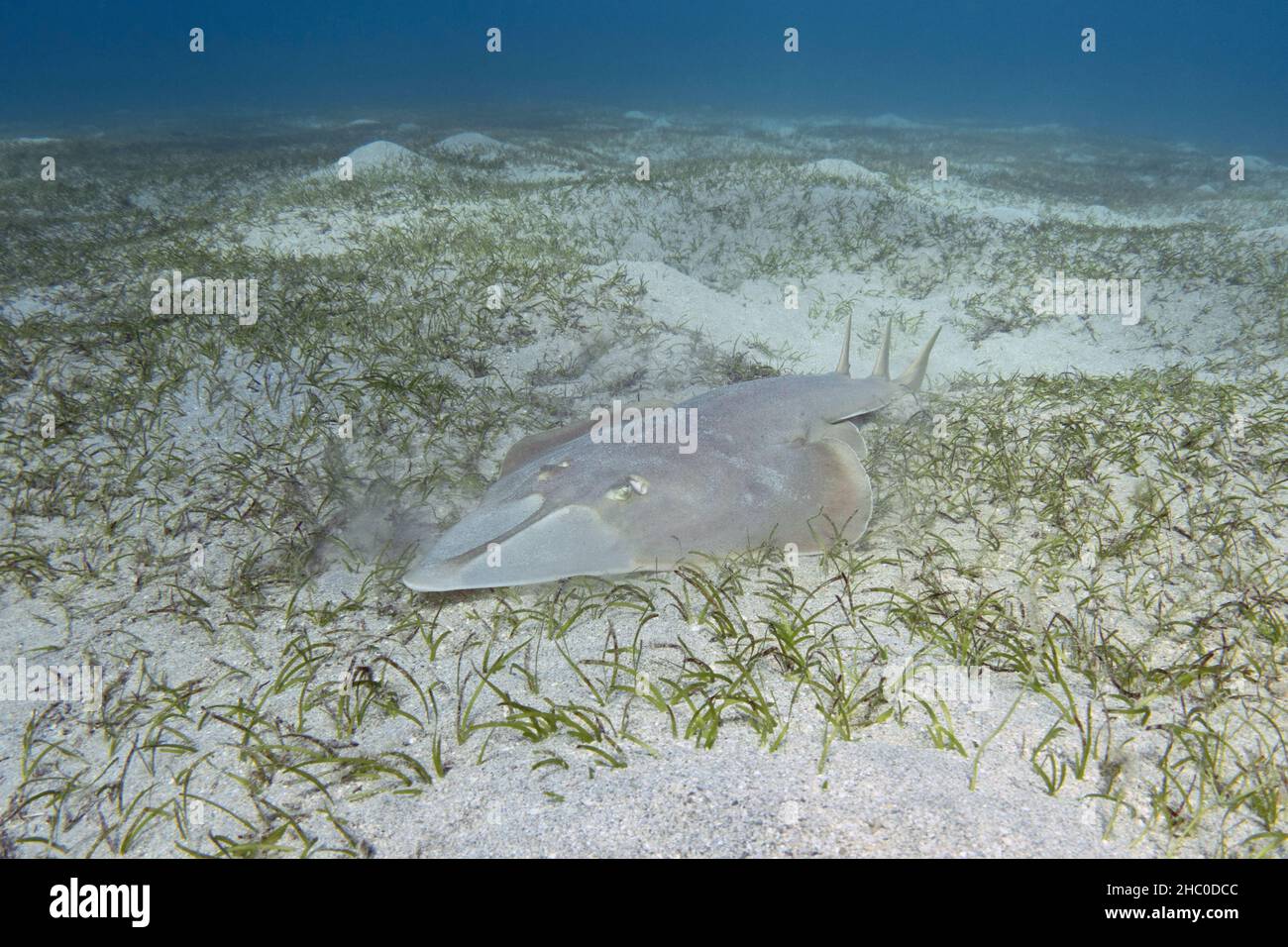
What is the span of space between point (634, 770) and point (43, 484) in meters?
4.54

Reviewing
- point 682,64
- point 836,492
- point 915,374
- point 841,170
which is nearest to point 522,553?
point 836,492

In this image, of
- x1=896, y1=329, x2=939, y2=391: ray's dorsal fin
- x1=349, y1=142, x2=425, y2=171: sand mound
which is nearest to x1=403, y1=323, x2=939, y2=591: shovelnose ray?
x1=896, y1=329, x2=939, y2=391: ray's dorsal fin

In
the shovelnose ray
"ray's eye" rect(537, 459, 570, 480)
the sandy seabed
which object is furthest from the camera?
"ray's eye" rect(537, 459, 570, 480)

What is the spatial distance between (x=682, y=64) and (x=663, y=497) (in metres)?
131

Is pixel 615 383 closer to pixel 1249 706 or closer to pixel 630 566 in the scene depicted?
pixel 630 566

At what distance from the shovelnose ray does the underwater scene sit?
0.03 m

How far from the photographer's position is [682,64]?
111m

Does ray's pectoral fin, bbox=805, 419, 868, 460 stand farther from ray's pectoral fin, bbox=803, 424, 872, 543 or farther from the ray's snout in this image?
the ray's snout

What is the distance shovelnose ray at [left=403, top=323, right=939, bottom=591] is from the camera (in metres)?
2.79

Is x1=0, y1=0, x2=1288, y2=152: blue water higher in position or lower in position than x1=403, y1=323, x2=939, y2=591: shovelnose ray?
higher

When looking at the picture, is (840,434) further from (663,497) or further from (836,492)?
(663,497)

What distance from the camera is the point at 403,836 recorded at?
197 cm

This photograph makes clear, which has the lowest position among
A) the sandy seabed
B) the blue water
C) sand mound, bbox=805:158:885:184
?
the sandy seabed
